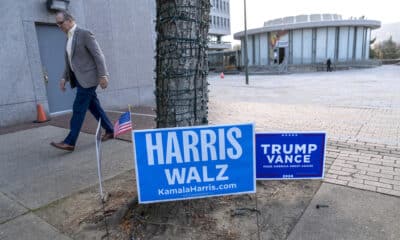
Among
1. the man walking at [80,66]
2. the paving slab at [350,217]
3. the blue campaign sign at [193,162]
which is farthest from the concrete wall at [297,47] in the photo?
the blue campaign sign at [193,162]

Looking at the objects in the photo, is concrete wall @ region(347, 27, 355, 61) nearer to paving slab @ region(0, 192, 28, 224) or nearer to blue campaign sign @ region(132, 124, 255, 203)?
blue campaign sign @ region(132, 124, 255, 203)

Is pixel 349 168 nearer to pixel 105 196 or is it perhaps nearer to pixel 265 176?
pixel 265 176

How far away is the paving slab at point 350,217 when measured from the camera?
90.8 inches

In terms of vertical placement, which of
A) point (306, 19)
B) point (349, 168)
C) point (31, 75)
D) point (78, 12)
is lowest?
point (349, 168)

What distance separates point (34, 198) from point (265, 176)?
97.3 inches

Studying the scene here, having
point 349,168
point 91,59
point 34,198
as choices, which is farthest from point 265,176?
point 91,59

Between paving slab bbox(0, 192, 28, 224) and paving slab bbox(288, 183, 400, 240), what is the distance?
2.58m

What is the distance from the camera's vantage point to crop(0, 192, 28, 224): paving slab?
9.06 feet

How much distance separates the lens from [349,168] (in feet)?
12.0

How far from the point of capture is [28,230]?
8.28 ft

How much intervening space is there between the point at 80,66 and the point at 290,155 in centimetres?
328

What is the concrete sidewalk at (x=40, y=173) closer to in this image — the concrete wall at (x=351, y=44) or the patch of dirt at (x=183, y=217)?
the patch of dirt at (x=183, y=217)

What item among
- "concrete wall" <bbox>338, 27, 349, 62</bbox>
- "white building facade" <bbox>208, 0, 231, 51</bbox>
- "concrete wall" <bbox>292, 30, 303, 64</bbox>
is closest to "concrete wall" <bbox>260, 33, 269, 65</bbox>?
"concrete wall" <bbox>292, 30, 303, 64</bbox>

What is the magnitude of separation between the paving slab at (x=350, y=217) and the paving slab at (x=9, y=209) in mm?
2577
